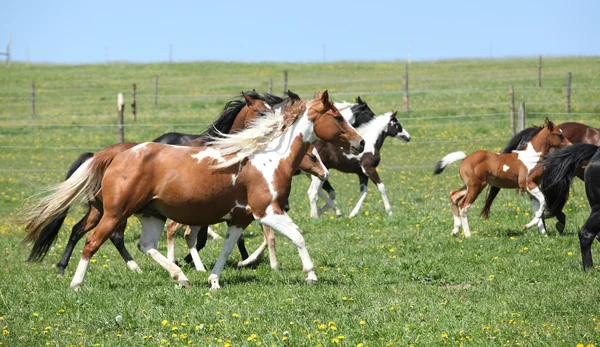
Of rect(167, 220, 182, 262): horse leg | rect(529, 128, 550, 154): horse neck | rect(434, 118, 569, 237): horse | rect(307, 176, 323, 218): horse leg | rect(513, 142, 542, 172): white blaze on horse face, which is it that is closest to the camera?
rect(167, 220, 182, 262): horse leg

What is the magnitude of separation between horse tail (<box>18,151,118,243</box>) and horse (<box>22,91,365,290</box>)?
0.01m

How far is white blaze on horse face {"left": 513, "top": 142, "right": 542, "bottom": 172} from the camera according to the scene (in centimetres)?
1214

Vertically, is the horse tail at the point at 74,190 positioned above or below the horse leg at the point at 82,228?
above

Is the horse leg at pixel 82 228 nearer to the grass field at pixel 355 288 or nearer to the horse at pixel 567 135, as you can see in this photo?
the grass field at pixel 355 288

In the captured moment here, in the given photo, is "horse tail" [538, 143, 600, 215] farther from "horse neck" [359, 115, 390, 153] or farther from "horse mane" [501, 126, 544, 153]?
"horse neck" [359, 115, 390, 153]

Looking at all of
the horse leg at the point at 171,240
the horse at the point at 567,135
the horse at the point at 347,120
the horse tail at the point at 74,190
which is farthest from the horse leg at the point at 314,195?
the horse tail at the point at 74,190

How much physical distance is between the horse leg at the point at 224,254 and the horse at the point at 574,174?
3956 mm

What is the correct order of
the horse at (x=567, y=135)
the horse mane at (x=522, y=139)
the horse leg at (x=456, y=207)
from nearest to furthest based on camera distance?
the horse at (x=567, y=135), the horse leg at (x=456, y=207), the horse mane at (x=522, y=139)

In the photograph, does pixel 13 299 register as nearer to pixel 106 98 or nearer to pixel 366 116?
pixel 366 116

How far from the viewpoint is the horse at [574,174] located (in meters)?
8.84

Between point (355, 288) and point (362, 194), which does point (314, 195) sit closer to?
point (362, 194)

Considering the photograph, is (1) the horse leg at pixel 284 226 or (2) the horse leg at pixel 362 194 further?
(2) the horse leg at pixel 362 194

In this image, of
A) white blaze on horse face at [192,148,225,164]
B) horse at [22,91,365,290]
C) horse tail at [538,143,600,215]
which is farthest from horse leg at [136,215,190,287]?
horse tail at [538,143,600,215]

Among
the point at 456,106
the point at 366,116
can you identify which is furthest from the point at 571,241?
the point at 456,106
